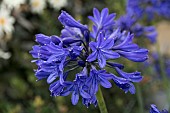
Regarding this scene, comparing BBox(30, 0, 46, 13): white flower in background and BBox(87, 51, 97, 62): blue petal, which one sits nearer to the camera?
BBox(87, 51, 97, 62): blue petal

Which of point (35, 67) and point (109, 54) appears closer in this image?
point (109, 54)

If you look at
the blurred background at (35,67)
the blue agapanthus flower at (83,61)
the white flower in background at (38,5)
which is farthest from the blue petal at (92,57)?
the white flower in background at (38,5)

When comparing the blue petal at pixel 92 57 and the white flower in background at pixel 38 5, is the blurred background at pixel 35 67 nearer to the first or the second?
the white flower in background at pixel 38 5

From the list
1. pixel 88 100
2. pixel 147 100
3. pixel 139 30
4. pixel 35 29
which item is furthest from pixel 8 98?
pixel 88 100

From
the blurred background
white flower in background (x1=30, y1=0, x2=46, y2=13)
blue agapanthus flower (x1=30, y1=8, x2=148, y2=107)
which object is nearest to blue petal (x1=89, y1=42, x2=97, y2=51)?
blue agapanthus flower (x1=30, y1=8, x2=148, y2=107)

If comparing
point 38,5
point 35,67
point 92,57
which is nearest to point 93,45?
point 92,57

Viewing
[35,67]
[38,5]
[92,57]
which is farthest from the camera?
[38,5]

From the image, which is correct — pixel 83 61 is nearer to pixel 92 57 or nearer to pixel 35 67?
pixel 92 57

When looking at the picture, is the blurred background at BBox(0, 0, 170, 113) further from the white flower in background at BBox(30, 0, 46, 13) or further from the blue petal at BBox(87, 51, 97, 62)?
the blue petal at BBox(87, 51, 97, 62)

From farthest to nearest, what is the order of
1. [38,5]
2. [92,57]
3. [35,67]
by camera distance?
[38,5] < [35,67] < [92,57]
